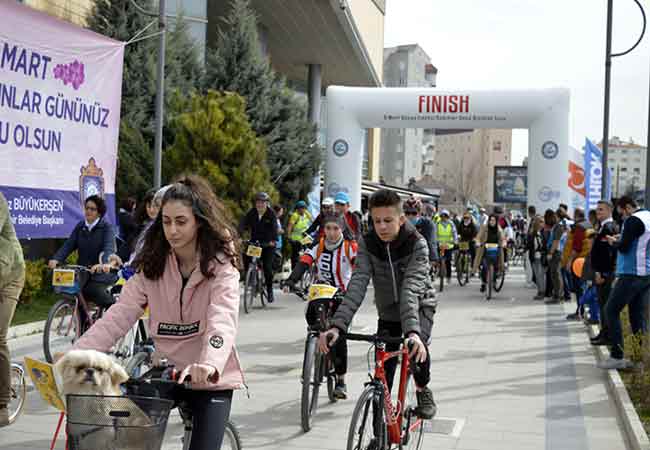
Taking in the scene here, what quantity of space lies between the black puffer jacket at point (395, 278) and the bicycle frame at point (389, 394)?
0.57ft

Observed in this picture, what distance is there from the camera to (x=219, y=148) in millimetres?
17250

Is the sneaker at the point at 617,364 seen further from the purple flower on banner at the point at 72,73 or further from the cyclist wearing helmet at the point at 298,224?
the cyclist wearing helmet at the point at 298,224

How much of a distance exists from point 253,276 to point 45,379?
11.4m

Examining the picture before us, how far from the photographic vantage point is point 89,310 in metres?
8.52

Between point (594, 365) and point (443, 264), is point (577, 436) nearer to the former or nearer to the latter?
point (594, 365)

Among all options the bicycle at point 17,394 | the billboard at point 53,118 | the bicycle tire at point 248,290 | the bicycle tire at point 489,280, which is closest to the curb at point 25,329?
the billboard at point 53,118

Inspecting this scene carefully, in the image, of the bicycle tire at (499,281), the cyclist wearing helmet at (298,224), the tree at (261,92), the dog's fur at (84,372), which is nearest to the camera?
the dog's fur at (84,372)

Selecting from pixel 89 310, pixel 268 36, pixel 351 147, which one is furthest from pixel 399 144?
pixel 89 310

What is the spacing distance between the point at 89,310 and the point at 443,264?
12.7 meters

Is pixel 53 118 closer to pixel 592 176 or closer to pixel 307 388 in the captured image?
pixel 307 388

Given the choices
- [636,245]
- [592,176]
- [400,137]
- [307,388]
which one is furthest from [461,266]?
[400,137]

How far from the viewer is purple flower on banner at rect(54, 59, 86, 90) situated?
1078 cm

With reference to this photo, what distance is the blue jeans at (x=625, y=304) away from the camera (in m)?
8.74

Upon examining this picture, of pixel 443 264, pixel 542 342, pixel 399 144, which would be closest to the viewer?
pixel 542 342
